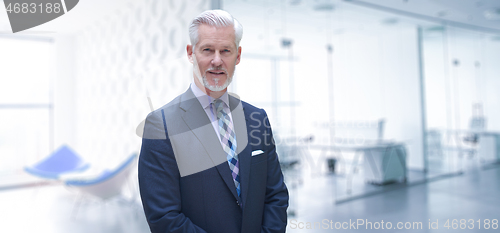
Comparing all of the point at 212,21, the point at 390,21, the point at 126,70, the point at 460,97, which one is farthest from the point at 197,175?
the point at 460,97

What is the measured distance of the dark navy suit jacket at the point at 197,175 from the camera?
1208 millimetres

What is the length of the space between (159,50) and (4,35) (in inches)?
163

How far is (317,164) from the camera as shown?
6941 millimetres

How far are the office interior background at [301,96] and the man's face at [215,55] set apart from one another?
224cm

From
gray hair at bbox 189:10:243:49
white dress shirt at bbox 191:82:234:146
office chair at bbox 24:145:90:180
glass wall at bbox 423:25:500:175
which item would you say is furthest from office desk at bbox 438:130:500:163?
office chair at bbox 24:145:90:180

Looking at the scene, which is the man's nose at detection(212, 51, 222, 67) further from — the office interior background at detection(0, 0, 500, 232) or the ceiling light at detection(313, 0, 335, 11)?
the ceiling light at detection(313, 0, 335, 11)

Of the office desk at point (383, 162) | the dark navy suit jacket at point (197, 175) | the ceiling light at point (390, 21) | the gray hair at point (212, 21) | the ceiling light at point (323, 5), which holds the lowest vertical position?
the office desk at point (383, 162)

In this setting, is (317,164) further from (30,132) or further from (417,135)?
(30,132)

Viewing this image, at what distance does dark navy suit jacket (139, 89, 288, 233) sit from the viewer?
1208mm

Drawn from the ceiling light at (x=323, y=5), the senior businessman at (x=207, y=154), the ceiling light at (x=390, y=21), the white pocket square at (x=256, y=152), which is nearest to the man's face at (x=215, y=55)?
the senior businessman at (x=207, y=154)

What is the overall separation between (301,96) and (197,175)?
164 inches

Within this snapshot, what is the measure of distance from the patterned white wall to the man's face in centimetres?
138

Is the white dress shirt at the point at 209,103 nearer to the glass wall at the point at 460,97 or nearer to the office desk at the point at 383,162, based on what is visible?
the office desk at the point at 383,162

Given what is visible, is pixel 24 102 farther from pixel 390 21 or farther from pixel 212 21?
pixel 390 21
